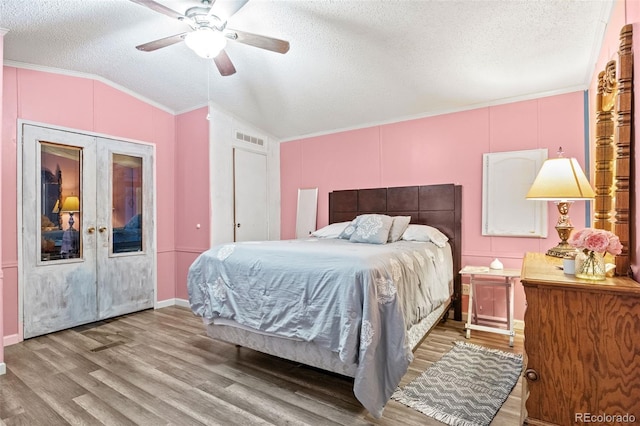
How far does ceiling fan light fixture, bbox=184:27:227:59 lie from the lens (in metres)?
2.26

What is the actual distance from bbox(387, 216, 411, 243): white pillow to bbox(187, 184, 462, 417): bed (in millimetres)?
326

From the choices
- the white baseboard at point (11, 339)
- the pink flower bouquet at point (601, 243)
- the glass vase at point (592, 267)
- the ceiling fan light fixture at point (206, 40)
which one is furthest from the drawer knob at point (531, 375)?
the white baseboard at point (11, 339)

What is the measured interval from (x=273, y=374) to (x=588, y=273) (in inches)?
85.7

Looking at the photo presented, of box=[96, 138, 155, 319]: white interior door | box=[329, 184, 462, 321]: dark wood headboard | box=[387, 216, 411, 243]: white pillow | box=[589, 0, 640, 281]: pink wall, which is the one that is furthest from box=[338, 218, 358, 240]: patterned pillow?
box=[96, 138, 155, 319]: white interior door

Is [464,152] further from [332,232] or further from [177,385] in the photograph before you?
[177,385]

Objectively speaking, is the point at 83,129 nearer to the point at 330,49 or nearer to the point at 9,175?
the point at 9,175

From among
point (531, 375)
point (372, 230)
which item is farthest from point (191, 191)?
point (531, 375)

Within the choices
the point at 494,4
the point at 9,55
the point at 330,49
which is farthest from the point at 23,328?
the point at 494,4

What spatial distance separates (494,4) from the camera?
235 cm

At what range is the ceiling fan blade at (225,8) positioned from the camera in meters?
2.15

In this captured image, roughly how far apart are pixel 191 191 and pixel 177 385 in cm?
286

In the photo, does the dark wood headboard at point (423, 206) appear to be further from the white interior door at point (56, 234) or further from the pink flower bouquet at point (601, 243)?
the white interior door at point (56, 234)

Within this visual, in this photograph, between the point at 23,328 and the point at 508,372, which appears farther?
the point at 23,328

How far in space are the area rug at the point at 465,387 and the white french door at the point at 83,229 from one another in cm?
366
